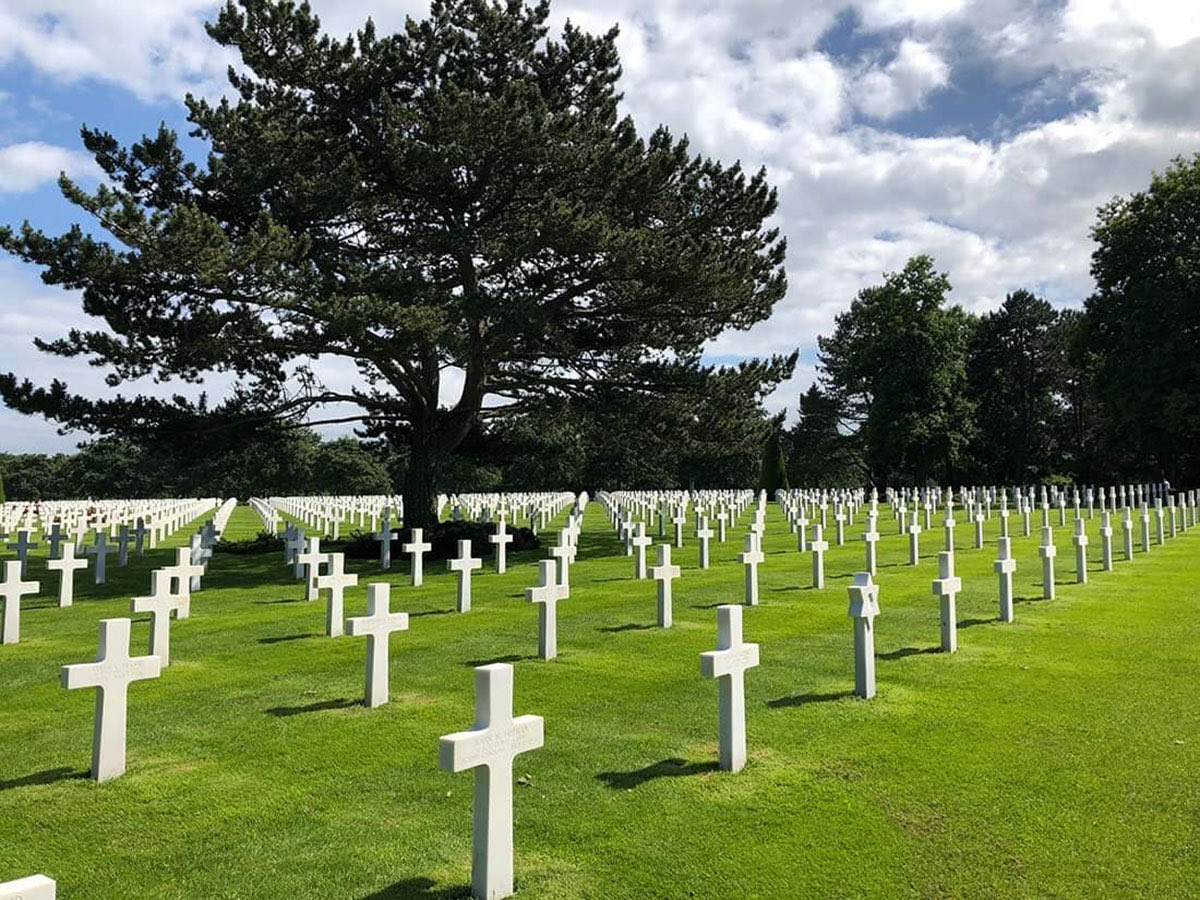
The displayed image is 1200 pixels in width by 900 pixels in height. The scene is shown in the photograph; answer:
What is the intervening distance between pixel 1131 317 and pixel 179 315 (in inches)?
1380

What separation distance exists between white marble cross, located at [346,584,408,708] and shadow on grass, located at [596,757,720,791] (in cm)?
209

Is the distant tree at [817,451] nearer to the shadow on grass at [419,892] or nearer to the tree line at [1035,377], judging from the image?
the tree line at [1035,377]

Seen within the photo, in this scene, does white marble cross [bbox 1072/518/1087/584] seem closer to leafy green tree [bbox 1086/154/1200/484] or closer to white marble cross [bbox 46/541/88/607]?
white marble cross [bbox 46/541/88/607]

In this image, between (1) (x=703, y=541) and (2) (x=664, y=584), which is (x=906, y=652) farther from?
(1) (x=703, y=541)

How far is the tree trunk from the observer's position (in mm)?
18891

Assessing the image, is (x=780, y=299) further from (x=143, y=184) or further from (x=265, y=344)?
(x=143, y=184)

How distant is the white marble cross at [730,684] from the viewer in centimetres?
447

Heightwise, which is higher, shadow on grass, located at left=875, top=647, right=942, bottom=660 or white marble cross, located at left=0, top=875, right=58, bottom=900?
white marble cross, located at left=0, top=875, right=58, bottom=900

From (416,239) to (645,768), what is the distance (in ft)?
46.9

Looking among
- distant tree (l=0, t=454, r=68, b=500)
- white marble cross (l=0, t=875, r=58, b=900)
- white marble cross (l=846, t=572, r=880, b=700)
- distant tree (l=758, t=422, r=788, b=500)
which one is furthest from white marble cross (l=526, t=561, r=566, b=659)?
distant tree (l=0, t=454, r=68, b=500)

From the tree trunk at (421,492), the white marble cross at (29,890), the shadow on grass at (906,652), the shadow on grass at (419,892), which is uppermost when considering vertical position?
the tree trunk at (421,492)

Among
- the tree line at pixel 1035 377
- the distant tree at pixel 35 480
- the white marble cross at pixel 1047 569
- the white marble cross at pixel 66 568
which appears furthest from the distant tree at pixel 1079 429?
the distant tree at pixel 35 480

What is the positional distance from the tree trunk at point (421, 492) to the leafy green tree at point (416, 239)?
0.05 metres

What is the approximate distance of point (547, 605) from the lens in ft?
24.1
